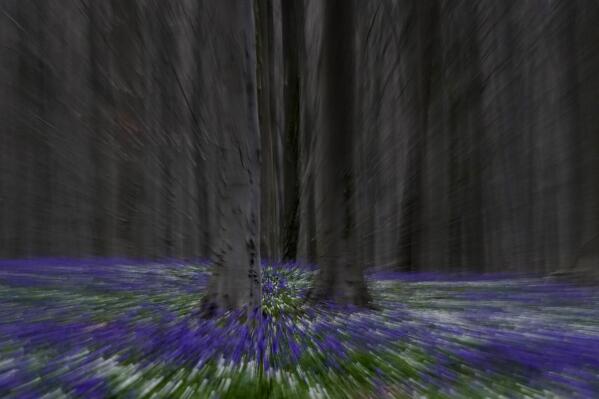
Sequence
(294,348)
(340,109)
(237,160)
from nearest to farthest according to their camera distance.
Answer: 1. (294,348)
2. (237,160)
3. (340,109)

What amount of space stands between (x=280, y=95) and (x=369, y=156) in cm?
266

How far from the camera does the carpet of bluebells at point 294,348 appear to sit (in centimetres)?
38

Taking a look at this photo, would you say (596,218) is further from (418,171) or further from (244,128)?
(244,128)

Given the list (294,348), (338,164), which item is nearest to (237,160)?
(338,164)

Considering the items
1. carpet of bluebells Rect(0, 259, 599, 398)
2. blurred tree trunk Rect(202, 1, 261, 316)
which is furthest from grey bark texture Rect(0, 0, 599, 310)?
carpet of bluebells Rect(0, 259, 599, 398)

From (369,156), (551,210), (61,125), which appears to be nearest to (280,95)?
(61,125)

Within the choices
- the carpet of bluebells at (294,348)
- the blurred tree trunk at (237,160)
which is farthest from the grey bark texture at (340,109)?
the carpet of bluebells at (294,348)

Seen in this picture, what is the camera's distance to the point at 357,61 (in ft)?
3.09

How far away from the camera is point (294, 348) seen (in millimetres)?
513

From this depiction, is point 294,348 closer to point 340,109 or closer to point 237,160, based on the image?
point 237,160

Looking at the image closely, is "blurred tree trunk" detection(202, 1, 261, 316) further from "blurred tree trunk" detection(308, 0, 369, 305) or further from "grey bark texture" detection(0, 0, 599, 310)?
"blurred tree trunk" detection(308, 0, 369, 305)

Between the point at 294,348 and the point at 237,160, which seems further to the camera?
the point at 237,160

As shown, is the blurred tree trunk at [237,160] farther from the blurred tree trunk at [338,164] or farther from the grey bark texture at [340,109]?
the blurred tree trunk at [338,164]

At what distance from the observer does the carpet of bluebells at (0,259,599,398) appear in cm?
38
